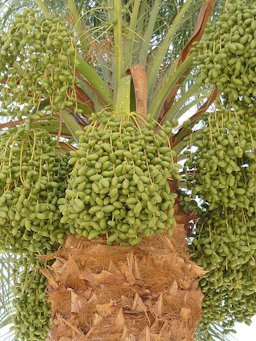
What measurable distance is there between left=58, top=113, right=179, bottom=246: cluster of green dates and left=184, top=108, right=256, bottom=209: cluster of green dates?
224mm

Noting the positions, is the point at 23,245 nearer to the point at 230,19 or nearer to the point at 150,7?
the point at 230,19

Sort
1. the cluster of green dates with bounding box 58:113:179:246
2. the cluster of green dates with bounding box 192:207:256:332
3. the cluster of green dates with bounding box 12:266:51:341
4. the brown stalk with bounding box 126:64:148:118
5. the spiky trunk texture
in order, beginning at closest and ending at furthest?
the cluster of green dates with bounding box 58:113:179:246
the spiky trunk texture
the cluster of green dates with bounding box 192:207:256:332
the brown stalk with bounding box 126:64:148:118
the cluster of green dates with bounding box 12:266:51:341

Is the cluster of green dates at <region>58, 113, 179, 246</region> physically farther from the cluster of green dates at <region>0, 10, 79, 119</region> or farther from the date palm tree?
the cluster of green dates at <region>0, 10, 79, 119</region>

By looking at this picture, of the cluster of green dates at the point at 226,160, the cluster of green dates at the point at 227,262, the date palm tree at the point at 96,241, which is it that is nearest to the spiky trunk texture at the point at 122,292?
the date palm tree at the point at 96,241

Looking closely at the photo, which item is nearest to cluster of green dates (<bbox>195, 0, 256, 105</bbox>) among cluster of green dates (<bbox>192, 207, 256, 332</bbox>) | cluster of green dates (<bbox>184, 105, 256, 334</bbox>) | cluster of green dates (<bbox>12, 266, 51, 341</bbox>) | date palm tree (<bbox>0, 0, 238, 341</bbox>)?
cluster of green dates (<bbox>184, 105, 256, 334</bbox>)

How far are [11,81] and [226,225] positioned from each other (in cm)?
126

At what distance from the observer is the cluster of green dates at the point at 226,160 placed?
320 cm

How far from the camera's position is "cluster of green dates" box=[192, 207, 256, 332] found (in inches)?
134

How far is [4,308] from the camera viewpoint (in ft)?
15.3

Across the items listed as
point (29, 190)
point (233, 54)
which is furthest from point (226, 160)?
point (29, 190)

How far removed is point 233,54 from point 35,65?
0.91 m

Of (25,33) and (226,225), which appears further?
(226,225)

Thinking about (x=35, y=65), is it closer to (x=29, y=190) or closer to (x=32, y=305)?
(x=29, y=190)

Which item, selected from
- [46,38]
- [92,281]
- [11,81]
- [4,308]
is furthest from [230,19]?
[4,308]
